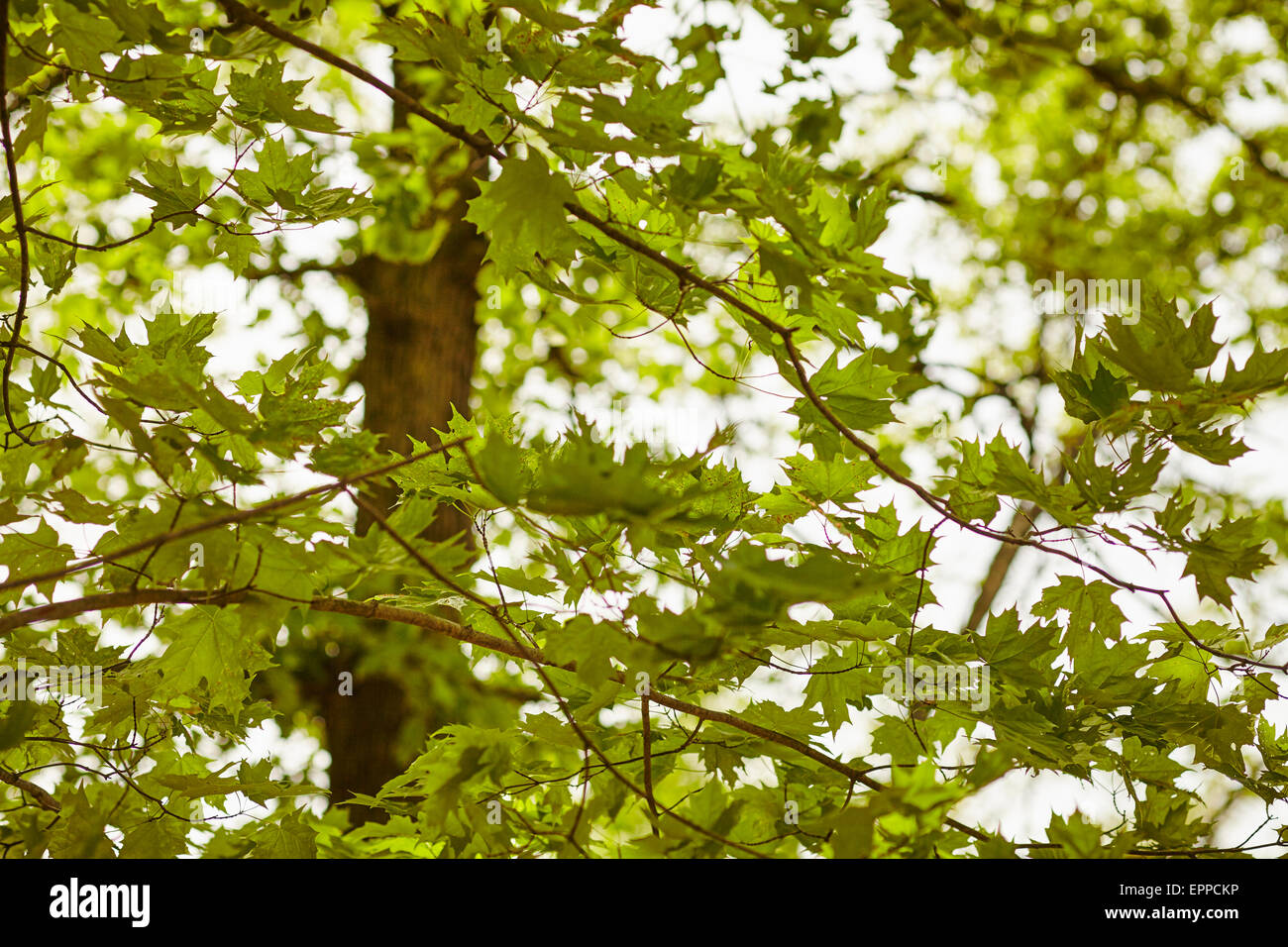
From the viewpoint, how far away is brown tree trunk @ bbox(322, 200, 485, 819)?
4008 millimetres

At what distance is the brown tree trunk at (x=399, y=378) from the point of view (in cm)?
401

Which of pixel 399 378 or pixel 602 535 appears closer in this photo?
pixel 602 535

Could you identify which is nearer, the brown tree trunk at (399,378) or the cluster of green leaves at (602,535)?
the cluster of green leaves at (602,535)

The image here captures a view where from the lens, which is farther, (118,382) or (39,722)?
(39,722)

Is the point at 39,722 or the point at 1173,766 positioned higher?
the point at 39,722

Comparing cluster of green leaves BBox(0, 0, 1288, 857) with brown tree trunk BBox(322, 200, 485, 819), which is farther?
brown tree trunk BBox(322, 200, 485, 819)

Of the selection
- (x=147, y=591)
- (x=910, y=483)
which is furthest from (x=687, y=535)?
(x=147, y=591)

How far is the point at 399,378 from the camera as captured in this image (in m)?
4.29

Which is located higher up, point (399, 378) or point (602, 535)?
point (399, 378)
